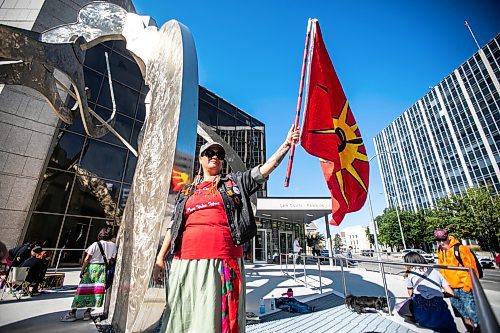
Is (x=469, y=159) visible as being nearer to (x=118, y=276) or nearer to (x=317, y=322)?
(x=317, y=322)

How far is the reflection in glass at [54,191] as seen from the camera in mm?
8690

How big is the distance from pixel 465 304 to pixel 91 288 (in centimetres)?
590

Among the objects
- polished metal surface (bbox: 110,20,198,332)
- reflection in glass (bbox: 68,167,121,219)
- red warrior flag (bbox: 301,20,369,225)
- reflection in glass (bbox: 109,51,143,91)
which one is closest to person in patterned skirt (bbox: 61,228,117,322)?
polished metal surface (bbox: 110,20,198,332)

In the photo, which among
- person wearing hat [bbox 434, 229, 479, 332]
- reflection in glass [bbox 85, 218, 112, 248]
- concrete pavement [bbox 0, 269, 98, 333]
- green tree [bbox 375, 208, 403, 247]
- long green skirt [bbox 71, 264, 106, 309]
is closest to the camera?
concrete pavement [bbox 0, 269, 98, 333]

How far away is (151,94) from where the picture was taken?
2857 mm

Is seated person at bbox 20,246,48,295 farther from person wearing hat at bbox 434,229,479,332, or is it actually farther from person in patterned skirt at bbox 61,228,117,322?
person wearing hat at bbox 434,229,479,332

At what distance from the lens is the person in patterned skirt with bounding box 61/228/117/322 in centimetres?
364

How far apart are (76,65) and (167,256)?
3203 millimetres

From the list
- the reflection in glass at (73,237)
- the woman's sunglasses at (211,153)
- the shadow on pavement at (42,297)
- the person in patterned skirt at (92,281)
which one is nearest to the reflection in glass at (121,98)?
the reflection in glass at (73,237)

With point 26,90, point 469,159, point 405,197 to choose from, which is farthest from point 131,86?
point 405,197

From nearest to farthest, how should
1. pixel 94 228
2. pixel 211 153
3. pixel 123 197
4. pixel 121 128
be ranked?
pixel 211 153 < pixel 94 228 < pixel 123 197 < pixel 121 128

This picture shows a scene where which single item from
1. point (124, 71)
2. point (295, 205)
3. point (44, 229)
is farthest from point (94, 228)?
point (295, 205)

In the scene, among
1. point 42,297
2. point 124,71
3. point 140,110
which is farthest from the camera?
point 140,110

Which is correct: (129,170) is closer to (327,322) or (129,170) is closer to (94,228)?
(94,228)
